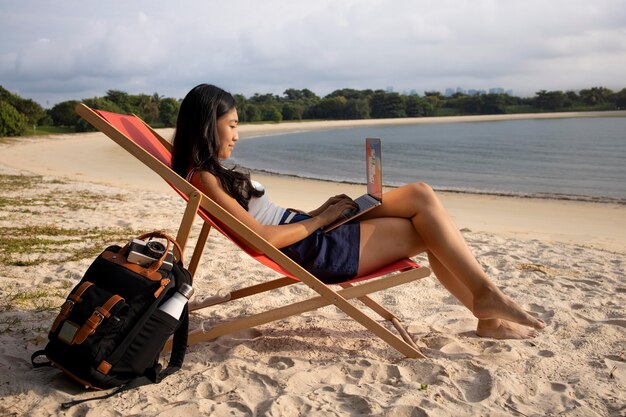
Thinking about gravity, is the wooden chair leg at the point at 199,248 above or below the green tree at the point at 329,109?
below

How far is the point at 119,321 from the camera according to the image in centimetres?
234

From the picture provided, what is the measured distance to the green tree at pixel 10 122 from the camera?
29967mm

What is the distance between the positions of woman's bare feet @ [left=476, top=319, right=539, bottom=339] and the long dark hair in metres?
1.46

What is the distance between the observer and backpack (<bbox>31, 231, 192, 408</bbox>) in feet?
7.66

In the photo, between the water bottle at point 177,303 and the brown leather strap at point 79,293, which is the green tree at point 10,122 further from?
the water bottle at point 177,303

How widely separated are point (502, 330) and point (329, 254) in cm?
104

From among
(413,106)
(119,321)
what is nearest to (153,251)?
(119,321)

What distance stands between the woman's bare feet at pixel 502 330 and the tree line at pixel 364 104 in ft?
142

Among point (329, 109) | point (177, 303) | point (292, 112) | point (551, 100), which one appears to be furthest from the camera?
point (551, 100)

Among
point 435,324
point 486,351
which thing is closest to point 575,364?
point 486,351

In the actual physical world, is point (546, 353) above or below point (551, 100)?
below

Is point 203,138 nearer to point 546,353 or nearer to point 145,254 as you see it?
point 145,254

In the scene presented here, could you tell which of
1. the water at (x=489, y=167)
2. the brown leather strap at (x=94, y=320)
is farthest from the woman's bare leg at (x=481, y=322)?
the water at (x=489, y=167)

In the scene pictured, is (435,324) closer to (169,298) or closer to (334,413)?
(334,413)
